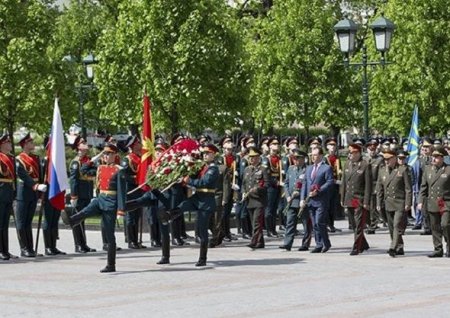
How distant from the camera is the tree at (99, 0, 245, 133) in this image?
32.7 metres

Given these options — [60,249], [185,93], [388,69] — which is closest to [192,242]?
[60,249]

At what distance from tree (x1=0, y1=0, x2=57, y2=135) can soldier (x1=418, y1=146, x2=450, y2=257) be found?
58.9 feet

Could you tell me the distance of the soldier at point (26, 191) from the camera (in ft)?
68.7

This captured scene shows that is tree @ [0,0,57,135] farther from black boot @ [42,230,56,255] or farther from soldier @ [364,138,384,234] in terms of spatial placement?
black boot @ [42,230,56,255]

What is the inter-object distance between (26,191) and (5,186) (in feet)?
1.84

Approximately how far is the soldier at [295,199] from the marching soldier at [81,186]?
3.46 metres

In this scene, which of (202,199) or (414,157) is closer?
(202,199)

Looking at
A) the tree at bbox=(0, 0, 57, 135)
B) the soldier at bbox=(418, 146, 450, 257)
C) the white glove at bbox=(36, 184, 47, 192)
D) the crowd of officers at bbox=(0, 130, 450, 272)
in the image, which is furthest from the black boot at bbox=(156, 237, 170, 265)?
the tree at bbox=(0, 0, 57, 135)

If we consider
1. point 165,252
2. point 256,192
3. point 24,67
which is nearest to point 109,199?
point 165,252

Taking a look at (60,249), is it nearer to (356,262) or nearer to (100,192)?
(100,192)

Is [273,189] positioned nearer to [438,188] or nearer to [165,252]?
[438,188]

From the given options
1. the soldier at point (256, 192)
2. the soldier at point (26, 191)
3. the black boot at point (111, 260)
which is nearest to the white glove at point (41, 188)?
the soldier at point (26, 191)

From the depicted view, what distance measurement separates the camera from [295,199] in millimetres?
21953

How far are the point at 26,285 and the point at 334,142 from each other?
10.8 meters
